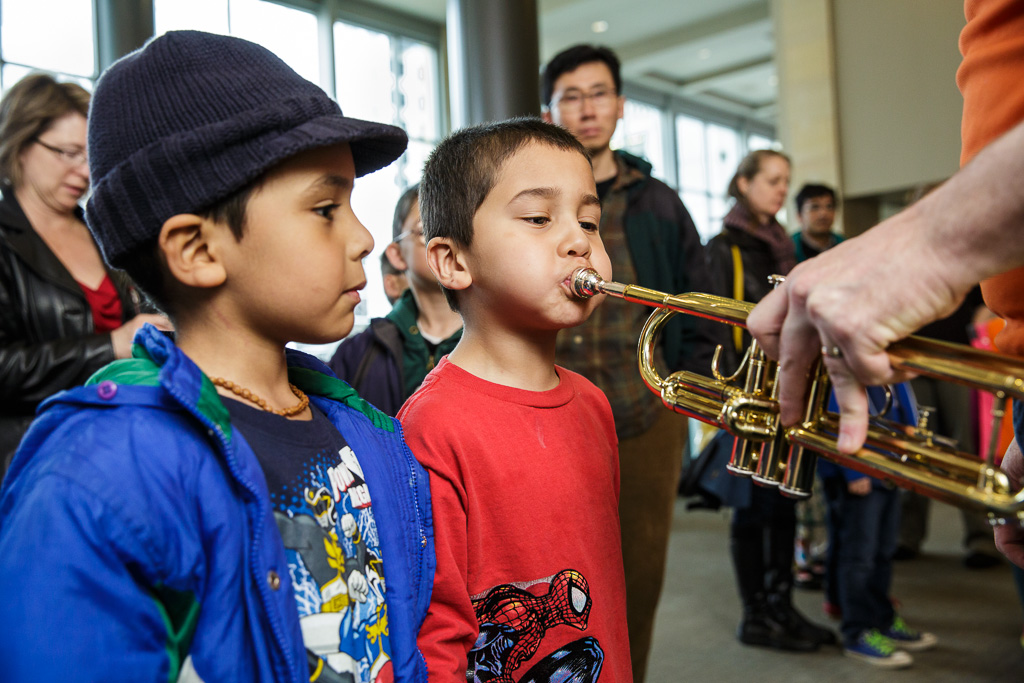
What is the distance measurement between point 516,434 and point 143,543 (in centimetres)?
61

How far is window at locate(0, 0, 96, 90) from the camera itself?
5617 millimetres

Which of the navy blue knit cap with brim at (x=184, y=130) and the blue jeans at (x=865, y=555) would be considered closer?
the navy blue knit cap with brim at (x=184, y=130)

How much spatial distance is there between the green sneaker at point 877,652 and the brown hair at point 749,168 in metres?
1.89

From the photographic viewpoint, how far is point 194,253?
0.94 meters

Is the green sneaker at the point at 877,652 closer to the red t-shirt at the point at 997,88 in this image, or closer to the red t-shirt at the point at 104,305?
the red t-shirt at the point at 997,88

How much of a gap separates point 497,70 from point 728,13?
7.75 m

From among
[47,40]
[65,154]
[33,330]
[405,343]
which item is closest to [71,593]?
[405,343]

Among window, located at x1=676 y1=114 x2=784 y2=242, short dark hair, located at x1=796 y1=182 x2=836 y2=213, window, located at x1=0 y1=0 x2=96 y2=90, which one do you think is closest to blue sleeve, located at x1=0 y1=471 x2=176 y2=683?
short dark hair, located at x1=796 y1=182 x2=836 y2=213

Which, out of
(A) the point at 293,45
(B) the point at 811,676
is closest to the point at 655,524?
(B) the point at 811,676

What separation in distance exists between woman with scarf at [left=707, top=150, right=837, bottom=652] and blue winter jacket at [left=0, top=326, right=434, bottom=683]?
2.59 meters

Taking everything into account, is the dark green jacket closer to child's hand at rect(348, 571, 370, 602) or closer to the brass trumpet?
the brass trumpet

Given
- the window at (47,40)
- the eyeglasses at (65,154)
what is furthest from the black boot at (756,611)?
the window at (47,40)

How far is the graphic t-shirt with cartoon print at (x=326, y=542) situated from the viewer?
0.91 m

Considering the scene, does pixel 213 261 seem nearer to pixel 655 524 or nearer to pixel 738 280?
pixel 655 524
